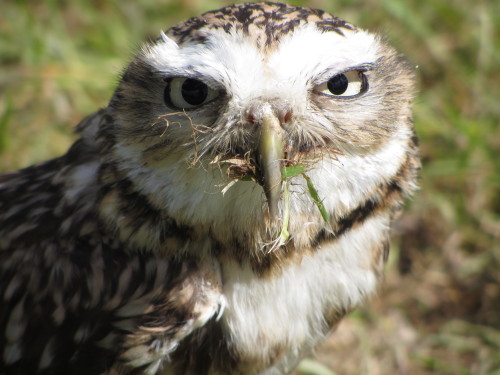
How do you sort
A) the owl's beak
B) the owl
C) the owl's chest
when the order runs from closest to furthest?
1. the owl's beak
2. the owl
3. the owl's chest

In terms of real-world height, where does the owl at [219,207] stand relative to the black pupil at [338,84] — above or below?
below

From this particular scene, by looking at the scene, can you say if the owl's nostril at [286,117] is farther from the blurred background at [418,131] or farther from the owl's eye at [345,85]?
the blurred background at [418,131]

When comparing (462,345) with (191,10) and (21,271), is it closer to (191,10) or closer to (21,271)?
(21,271)

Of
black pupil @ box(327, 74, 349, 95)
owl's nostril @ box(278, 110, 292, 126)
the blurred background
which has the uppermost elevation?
black pupil @ box(327, 74, 349, 95)

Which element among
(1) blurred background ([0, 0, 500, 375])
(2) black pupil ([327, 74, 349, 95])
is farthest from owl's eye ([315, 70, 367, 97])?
(1) blurred background ([0, 0, 500, 375])

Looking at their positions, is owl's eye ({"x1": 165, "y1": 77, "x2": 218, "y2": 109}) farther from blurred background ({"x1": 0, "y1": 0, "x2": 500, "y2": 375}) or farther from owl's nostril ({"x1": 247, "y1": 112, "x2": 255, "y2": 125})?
blurred background ({"x1": 0, "y1": 0, "x2": 500, "y2": 375})

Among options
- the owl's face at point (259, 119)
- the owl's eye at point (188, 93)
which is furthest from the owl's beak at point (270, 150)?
the owl's eye at point (188, 93)

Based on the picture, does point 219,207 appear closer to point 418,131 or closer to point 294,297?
Result: point 294,297

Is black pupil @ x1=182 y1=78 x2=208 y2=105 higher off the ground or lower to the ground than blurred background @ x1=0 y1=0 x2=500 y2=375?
higher
